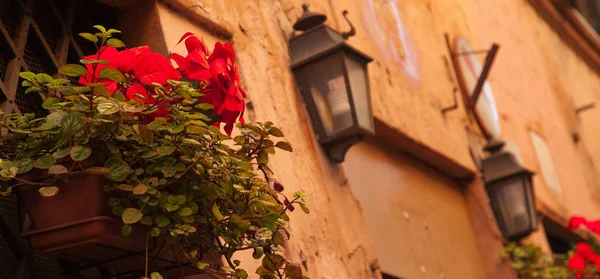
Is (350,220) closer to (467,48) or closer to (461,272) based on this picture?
(461,272)

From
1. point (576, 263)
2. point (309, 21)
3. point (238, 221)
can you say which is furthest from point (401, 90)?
point (238, 221)

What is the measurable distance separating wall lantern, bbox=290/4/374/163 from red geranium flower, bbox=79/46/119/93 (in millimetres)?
1480

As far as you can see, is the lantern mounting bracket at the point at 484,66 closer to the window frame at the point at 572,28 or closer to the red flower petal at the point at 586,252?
the red flower petal at the point at 586,252

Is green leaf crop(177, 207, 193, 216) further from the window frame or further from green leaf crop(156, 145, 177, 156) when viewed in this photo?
→ the window frame

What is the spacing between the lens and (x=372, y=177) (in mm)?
4355

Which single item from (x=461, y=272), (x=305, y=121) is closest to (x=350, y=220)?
(x=305, y=121)

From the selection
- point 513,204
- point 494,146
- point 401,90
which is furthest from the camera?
point 494,146

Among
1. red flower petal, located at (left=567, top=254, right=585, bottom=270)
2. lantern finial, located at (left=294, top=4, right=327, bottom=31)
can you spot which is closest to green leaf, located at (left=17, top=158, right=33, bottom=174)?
lantern finial, located at (left=294, top=4, right=327, bottom=31)

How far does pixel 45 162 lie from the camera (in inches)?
78.7

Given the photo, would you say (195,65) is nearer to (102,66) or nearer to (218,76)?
(218,76)

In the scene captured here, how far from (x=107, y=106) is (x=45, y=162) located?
6.3 inches

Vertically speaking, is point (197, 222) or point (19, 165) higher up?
point (19, 165)

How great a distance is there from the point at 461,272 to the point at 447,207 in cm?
36

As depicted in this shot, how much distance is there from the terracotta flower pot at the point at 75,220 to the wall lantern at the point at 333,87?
1563 millimetres
